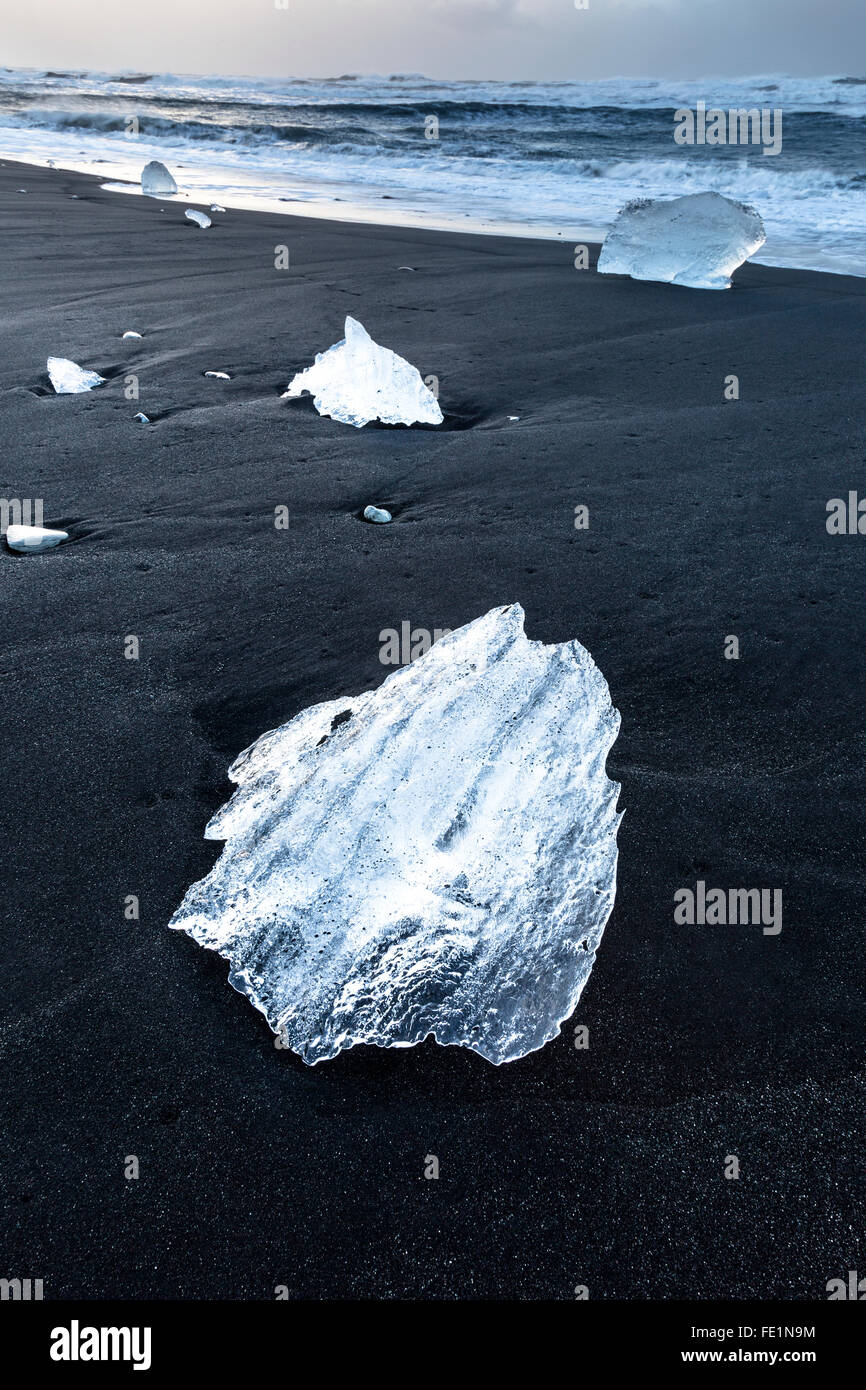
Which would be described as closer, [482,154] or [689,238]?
[689,238]

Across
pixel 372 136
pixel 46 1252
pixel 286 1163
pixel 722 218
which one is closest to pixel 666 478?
pixel 286 1163

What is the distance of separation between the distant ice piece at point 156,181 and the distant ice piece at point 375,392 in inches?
326

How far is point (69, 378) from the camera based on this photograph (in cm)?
412

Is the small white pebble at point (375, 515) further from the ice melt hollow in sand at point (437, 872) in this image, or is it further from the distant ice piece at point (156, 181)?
the distant ice piece at point (156, 181)

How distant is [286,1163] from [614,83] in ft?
156

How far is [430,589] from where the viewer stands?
274 centimetres

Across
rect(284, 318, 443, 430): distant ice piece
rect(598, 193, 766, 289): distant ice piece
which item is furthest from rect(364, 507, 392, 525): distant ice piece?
rect(598, 193, 766, 289): distant ice piece

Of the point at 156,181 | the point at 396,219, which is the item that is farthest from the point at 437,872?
the point at 156,181

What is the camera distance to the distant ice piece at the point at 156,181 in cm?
1029

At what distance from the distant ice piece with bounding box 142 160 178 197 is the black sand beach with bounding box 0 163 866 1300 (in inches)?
274

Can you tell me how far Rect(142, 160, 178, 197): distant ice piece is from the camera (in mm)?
10289

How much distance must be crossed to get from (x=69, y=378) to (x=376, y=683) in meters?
2.81

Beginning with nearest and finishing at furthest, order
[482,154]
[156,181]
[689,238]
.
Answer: [689,238] → [156,181] → [482,154]

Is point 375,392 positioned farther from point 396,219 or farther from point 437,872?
point 396,219
